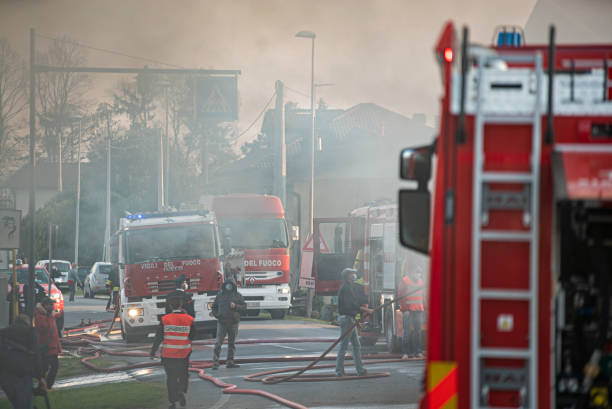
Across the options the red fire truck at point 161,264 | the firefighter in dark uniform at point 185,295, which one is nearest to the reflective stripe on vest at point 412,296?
the firefighter in dark uniform at point 185,295

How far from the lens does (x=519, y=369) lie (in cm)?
380

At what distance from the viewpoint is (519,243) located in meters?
3.81

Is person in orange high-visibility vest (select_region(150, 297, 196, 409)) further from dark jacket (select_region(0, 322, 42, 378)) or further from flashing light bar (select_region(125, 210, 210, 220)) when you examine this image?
flashing light bar (select_region(125, 210, 210, 220))

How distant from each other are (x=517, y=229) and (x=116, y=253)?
60.3 ft

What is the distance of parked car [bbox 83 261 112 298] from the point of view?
4191cm

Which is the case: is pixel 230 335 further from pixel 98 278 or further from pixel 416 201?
pixel 98 278

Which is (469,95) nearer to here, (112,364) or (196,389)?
(196,389)

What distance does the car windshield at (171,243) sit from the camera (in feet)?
66.6

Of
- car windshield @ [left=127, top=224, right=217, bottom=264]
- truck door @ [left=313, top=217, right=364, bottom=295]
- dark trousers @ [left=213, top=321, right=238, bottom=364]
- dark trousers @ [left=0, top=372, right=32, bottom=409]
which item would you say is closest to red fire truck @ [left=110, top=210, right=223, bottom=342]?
car windshield @ [left=127, top=224, right=217, bottom=264]

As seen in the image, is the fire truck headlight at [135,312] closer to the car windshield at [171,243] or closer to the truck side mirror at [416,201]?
the car windshield at [171,243]

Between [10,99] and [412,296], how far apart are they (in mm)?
14865

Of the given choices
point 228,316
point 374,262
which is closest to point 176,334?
point 228,316

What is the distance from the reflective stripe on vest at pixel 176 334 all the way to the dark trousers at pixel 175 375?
0.27ft

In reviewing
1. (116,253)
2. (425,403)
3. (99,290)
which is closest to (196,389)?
(116,253)
